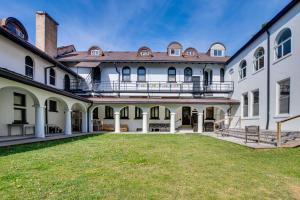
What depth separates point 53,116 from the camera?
17.7 metres

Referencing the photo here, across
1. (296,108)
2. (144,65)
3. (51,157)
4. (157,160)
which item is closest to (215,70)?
(144,65)

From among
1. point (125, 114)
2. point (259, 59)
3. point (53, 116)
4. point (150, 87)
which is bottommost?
point (125, 114)

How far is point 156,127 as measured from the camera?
22312 mm

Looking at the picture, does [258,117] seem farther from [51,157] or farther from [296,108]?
[51,157]

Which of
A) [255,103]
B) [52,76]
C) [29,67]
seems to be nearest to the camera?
[29,67]

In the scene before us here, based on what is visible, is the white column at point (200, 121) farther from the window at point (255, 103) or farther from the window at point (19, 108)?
the window at point (19, 108)

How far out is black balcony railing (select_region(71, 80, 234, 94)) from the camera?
849 inches

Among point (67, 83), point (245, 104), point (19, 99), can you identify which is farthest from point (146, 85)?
point (19, 99)

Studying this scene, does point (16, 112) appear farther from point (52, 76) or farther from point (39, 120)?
point (52, 76)

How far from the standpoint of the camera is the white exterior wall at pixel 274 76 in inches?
432

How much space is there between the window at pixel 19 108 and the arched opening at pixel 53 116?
2048 mm

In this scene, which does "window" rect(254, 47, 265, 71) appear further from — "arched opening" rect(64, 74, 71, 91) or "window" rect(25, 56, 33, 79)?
"arched opening" rect(64, 74, 71, 91)

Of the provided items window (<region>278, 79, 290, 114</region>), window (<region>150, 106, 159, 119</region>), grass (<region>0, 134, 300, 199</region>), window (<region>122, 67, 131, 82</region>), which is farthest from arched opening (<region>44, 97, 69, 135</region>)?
window (<region>278, 79, 290, 114</region>)

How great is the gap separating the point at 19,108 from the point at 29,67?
3063mm
